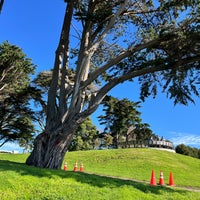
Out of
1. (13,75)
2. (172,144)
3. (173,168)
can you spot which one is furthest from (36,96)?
(172,144)

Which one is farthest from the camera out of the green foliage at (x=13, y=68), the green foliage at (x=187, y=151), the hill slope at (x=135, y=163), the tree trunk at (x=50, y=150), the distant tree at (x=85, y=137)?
the distant tree at (x=85, y=137)

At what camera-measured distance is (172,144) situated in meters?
49.5

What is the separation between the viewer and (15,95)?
2933 cm

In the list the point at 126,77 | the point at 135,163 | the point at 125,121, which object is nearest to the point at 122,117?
the point at 125,121

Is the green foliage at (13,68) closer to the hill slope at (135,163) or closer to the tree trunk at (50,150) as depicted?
the hill slope at (135,163)

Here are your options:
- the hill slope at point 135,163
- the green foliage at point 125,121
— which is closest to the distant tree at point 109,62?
the hill slope at point 135,163

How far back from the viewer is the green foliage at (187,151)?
1943 inches

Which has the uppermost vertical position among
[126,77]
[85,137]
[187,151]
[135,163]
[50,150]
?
[85,137]

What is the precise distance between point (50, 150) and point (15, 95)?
735 inches

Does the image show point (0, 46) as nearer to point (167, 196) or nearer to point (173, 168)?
point (173, 168)

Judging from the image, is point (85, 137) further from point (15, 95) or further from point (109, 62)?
point (109, 62)

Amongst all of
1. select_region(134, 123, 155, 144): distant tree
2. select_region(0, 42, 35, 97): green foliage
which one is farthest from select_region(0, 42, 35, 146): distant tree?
select_region(134, 123, 155, 144): distant tree

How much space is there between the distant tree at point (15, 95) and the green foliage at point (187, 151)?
2675cm

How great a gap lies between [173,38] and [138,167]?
54.3ft
